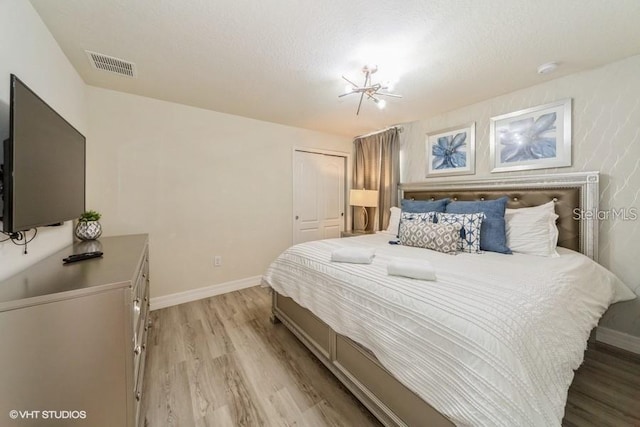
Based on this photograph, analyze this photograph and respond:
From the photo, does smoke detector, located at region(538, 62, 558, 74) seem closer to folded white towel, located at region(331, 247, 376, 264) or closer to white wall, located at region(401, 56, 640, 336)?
white wall, located at region(401, 56, 640, 336)

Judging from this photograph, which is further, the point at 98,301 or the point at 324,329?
the point at 324,329

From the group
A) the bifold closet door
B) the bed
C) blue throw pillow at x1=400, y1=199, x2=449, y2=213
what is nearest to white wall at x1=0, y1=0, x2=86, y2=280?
the bed

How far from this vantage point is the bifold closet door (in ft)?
12.5

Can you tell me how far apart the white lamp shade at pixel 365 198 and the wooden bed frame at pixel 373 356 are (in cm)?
65

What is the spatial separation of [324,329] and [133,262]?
130cm

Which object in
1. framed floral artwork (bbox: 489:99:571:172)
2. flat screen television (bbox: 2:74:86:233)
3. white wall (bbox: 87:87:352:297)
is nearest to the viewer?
flat screen television (bbox: 2:74:86:233)

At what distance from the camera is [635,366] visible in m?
1.75

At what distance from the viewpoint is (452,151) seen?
3021mm

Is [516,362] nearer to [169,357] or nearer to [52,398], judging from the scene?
[52,398]

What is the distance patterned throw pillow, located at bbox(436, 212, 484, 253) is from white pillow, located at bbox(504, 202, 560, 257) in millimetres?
285

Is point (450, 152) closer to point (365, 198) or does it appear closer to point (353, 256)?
point (365, 198)

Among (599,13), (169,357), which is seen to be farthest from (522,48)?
(169,357)

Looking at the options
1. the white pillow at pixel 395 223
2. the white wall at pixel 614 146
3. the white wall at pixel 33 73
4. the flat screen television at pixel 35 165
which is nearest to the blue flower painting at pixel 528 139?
the white wall at pixel 614 146

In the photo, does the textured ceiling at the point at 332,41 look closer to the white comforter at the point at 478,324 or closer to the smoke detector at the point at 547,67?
the smoke detector at the point at 547,67
